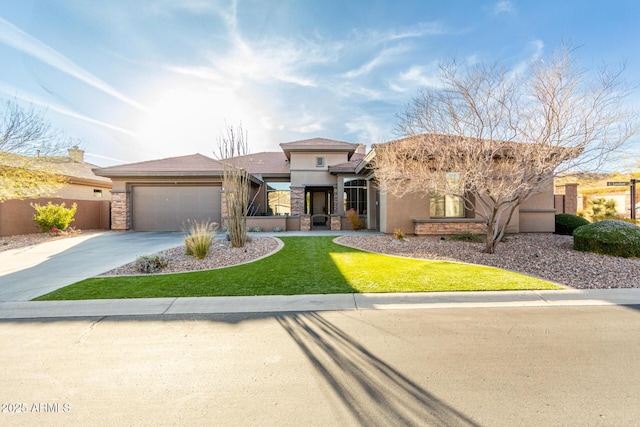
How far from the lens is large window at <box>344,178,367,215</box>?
18094mm

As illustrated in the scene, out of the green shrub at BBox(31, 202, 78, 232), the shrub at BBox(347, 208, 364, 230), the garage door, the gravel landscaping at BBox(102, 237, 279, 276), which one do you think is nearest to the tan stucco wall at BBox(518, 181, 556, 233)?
the shrub at BBox(347, 208, 364, 230)

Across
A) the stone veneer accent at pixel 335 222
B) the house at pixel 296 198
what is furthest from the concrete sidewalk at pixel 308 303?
the stone veneer accent at pixel 335 222

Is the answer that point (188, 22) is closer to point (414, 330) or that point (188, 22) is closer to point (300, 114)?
point (300, 114)

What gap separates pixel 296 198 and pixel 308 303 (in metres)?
14.7

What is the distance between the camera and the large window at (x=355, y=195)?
Answer: 18094mm

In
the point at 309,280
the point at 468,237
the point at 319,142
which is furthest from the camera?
the point at 319,142

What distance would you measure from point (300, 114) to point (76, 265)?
12.9 m

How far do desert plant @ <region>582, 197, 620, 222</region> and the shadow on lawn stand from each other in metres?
20.1

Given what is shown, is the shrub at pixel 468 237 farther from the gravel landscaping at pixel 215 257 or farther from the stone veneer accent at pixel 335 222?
the gravel landscaping at pixel 215 257

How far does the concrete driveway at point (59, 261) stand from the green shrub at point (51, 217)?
2029mm

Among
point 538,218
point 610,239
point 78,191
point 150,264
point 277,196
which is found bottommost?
point 150,264

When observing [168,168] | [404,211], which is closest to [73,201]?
[168,168]

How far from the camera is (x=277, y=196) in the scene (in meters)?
21.4

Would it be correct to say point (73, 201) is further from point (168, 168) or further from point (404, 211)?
point (404, 211)
